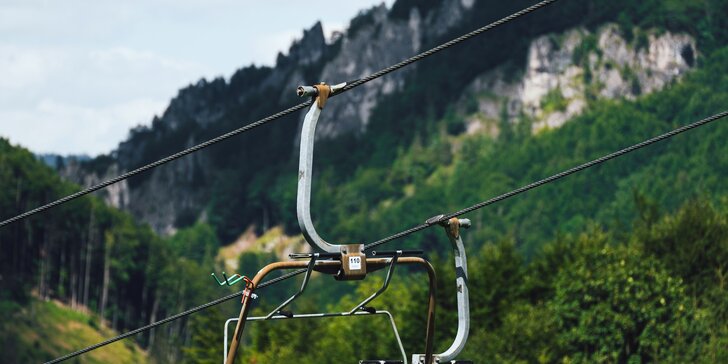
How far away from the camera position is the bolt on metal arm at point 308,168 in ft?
63.6

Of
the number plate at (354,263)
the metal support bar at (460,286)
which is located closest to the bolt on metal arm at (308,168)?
the number plate at (354,263)

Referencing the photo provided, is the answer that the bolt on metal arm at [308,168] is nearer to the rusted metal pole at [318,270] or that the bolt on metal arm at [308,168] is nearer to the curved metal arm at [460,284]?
the rusted metal pole at [318,270]

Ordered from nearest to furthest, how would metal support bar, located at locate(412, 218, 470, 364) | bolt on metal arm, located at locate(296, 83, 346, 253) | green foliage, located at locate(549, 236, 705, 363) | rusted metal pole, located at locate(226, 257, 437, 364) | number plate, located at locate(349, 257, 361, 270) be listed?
rusted metal pole, located at locate(226, 257, 437, 364) → bolt on metal arm, located at locate(296, 83, 346, 253) → number plate, located at locate(349, 257, 361, 270) → metal support bar, located at locate(412, 218, 470, 364) → green foliage, located at locate(549, 236, 705, 363)

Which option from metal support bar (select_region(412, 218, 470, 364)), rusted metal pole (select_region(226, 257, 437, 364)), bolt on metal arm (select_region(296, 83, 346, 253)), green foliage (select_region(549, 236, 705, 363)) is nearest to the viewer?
rusted metal pole (select_region(226, 257, 437, 364))

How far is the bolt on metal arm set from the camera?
A: 19.4 m

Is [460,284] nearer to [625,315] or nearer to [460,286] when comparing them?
[460,286]

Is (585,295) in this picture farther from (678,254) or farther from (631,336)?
(678,254)

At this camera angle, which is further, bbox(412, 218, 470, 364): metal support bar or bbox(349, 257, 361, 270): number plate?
bbox(412, 218, 470, 364): metal support bar

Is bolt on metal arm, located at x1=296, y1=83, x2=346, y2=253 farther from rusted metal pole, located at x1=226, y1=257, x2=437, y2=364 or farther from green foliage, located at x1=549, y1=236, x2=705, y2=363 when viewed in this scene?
green foliage, located at x1=549, y1=236, x2=705, y2=363

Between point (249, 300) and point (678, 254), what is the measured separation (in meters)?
105

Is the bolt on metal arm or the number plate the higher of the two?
the bolt on metal arm

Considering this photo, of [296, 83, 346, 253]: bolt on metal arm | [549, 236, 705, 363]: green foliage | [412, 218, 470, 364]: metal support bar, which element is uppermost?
[296, 83, 346, 253]: bolt on metal arm

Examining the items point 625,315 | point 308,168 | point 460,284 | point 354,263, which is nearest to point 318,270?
point 354,263

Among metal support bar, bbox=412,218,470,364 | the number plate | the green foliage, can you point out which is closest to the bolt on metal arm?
the number plate
